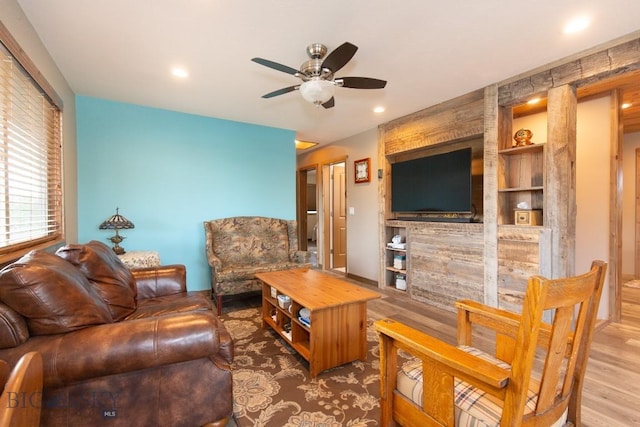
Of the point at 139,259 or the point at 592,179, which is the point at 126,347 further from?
the point at 592,179

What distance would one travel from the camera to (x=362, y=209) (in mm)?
4672

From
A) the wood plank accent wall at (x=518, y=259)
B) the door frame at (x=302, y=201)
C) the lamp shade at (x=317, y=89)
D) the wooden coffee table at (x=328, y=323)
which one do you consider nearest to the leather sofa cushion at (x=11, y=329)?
the wooden coffee table at (x=328, y=323)

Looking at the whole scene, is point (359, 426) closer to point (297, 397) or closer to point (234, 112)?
point (297, 397)

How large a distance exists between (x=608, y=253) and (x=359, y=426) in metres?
3.13

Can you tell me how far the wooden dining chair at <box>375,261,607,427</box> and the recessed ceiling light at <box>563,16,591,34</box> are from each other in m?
1.88

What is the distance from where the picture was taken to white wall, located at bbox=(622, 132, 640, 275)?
15.5ft

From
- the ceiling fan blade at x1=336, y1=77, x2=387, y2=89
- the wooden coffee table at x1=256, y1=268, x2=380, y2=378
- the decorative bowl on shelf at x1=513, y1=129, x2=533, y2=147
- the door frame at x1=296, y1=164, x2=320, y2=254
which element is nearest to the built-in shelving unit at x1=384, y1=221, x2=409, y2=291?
the decorative bowl on shelf at x1=513, y1=129, x2=533, y2=147

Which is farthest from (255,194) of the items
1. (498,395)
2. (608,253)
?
(608,253)

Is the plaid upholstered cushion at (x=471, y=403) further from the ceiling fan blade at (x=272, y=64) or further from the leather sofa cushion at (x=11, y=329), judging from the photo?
the ceiling fan blade at (x=272, y=64)

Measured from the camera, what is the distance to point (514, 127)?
132 inches

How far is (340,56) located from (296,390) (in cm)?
225

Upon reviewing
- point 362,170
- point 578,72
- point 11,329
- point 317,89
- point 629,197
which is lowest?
point 11,329

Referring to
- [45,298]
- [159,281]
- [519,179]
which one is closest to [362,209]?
[519,179]

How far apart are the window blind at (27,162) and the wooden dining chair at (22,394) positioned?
1.58m
